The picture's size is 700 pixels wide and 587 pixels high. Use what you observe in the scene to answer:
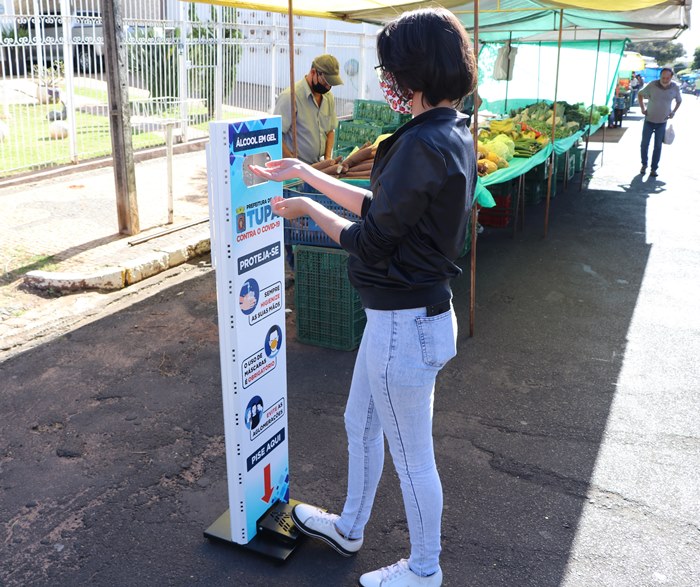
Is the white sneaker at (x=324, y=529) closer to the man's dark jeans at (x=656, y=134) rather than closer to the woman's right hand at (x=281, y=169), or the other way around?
the woman's right hand at (x=281, y=169)

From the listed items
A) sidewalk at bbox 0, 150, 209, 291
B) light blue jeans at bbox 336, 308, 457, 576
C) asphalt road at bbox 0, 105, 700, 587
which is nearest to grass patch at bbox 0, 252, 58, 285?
sidewalk at bbox 0, 150, 209, 291

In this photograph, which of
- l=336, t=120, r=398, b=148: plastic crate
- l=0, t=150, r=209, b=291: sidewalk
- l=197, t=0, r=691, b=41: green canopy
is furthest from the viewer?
l=336, t=120, r=398, b=148: plastic crate

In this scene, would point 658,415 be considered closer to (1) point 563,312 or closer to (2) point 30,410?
(1) point 563,312

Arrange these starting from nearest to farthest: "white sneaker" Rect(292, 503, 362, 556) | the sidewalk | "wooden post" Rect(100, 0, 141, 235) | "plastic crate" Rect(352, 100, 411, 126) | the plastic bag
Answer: "white sneaker" Rect(292, 503, 362, 556) → the sidewalk → "wooden post" Rect(100, 0, 141, 235) → "plastic crate" Rect(352, 100, 411, 126) → the plastic bag

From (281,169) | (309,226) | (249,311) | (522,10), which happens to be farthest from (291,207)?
(522,10)

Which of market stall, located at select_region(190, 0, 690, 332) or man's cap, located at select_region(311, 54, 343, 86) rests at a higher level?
market stall, located at select_region(190, 0, 690, 332)

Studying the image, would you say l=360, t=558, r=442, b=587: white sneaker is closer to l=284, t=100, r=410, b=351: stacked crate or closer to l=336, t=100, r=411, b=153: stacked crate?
l=284, t=100, r=410, b=351: stacked crate

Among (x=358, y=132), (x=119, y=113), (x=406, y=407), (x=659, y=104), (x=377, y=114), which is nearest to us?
(x=406, y=407)

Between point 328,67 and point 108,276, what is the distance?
2.80m

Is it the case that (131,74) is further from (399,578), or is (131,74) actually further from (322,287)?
(399,578)

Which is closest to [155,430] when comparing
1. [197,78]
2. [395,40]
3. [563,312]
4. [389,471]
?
[389,471]

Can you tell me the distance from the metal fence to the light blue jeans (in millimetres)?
6278

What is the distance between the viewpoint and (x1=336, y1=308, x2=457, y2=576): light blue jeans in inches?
96.5

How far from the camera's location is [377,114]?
987 centimetres
